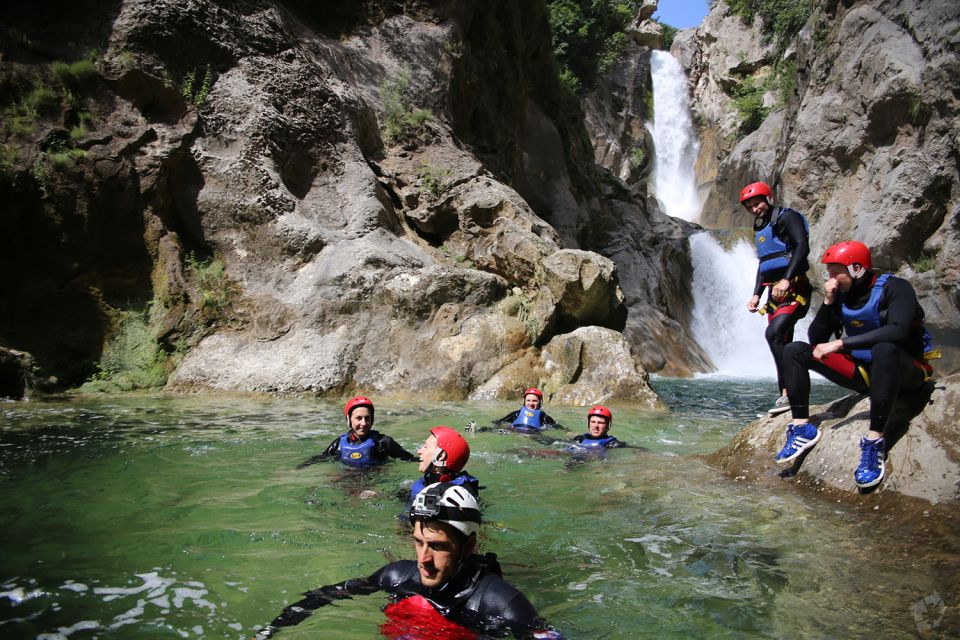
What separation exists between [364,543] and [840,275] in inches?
140

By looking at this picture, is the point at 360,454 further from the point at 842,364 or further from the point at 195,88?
the point at 195,88

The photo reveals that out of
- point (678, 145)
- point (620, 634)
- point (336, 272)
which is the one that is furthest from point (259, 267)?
point (678, 145)

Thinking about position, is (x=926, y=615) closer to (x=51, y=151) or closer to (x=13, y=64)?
(x=51, y=151)

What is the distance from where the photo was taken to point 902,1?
19.5 metres

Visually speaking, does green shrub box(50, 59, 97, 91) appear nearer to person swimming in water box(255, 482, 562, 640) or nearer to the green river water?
the green river water

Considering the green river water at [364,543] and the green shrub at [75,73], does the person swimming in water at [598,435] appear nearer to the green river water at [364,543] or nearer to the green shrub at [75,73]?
the green river water at [364,543]

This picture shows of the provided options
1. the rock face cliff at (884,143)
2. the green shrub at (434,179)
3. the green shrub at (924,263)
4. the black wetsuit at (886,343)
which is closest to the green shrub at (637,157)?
the rock face cliff at (884,143)

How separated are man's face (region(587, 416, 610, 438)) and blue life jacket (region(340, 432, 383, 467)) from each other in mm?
2557

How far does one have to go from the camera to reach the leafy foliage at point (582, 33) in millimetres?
30609

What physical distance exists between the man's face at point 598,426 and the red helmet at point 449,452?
133 inches

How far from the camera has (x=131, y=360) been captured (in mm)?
10617

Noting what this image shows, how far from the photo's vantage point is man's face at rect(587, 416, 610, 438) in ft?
23.3

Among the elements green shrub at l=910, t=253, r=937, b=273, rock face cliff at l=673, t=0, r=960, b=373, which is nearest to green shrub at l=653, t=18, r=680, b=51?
Result: rock face cliff at l=673, t=0, r=960, b=373

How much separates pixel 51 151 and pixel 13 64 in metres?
1.73
